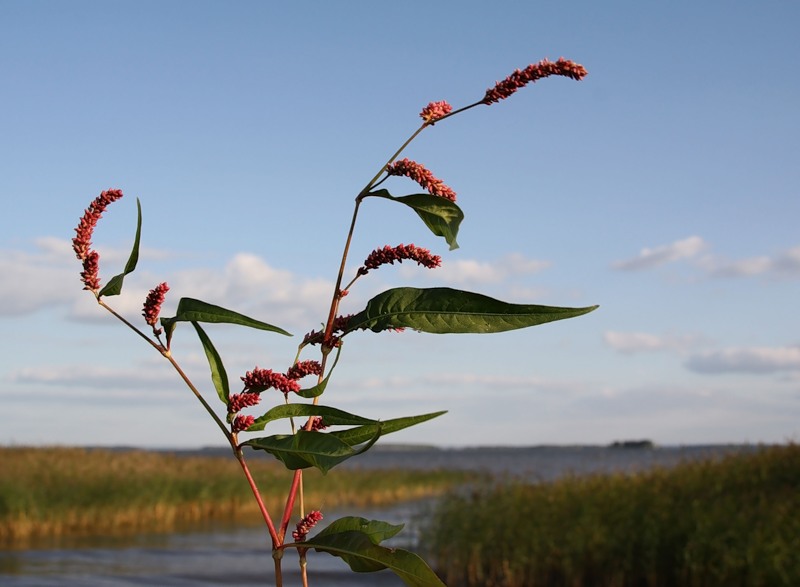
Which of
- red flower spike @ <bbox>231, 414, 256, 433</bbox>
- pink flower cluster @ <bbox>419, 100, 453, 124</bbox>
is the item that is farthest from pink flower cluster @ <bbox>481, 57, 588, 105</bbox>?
red flower spike @ <bbox>231, 414, 256, 433</bbox>

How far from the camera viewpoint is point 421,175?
56.4 inches

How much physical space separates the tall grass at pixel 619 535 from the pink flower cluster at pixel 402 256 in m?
8.44

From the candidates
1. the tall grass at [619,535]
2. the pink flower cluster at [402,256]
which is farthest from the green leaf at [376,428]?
the tall grass at [619,535]

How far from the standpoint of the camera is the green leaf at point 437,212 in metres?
1.40

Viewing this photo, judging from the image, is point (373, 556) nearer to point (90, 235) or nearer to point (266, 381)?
point (266, 381)

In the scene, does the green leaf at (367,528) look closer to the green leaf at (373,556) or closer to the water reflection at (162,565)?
the green leaf at (373,556)

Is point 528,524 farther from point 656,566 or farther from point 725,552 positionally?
point 725,552

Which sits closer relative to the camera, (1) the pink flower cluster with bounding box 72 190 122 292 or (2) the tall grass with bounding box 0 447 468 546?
(1) the pink flower cluster with bounding box 72 190 122 292

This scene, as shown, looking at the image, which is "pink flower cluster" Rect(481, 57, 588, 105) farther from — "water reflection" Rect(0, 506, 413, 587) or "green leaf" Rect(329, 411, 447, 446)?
"water reflection" Rect(0, 506, 413, 587)

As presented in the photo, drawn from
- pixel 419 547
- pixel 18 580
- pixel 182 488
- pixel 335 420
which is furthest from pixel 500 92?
pixel 182 488

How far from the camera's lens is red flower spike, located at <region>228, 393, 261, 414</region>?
1328 millimetres

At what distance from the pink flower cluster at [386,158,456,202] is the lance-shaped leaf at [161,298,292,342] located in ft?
1.14

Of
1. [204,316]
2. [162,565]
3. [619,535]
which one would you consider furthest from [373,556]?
[162,565]

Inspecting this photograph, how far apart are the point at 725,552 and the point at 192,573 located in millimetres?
9149
